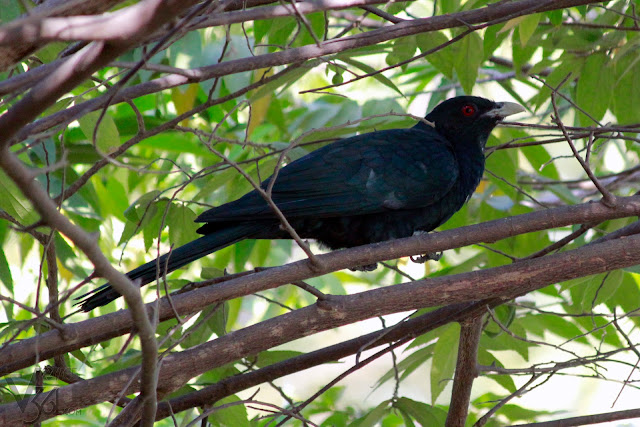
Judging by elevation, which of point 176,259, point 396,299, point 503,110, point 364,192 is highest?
→ point 503,110

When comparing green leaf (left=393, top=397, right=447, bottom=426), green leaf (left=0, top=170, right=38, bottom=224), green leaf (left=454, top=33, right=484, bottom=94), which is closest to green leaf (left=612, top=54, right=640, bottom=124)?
green leaf (left=454, top=33, right=484, bottom=94)

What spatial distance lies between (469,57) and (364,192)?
0.83 meters

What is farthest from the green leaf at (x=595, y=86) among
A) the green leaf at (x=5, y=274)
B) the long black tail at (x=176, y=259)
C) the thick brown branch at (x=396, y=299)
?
the green leaf at (x=5, y=274)

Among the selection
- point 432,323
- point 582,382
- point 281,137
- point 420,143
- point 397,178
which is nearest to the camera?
point 432,323

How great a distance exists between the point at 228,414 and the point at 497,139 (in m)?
2.24

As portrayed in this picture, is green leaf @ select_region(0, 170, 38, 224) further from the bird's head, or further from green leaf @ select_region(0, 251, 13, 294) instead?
the bird's head

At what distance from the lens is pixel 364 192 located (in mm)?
3654

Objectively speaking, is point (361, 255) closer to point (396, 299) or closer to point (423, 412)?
point (396, 299)

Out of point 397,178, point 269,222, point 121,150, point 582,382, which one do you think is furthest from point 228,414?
point 582,382

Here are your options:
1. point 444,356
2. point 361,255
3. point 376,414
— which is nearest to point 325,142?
point 444,356

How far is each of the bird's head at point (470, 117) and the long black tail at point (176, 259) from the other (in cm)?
156

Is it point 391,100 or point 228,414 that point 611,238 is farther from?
point 391,100

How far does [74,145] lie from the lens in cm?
418

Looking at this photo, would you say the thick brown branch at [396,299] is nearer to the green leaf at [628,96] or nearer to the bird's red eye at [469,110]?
the green leaf at [628,96]
